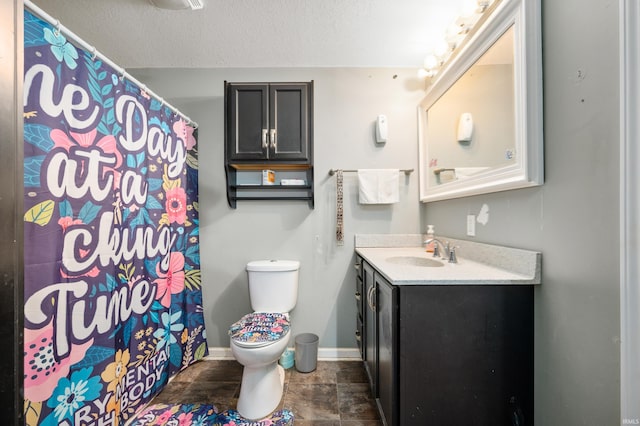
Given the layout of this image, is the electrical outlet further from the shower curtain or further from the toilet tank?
the shower curtain

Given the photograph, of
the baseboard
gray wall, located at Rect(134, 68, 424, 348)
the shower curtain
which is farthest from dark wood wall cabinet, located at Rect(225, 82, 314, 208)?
the baseboard

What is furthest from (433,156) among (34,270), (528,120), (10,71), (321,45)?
(34,270)

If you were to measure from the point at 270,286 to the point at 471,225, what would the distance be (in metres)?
1.32

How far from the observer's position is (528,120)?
96 centimetres

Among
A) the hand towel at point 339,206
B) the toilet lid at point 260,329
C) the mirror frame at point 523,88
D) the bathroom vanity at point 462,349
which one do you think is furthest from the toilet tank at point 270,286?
the mirror frame at point 523,88

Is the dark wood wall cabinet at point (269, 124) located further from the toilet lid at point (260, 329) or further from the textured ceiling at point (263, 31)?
the toilet lid at point (260, 329)

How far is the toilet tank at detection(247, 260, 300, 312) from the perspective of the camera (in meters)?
1.75

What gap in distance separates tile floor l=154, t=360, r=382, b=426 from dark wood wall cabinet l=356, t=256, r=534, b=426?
0.55 metres

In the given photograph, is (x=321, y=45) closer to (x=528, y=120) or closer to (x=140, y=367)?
(x=528, y=120)

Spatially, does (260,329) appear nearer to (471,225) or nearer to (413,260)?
(413,260)

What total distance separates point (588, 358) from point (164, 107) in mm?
2262

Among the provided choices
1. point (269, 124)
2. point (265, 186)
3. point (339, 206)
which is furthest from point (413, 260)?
point (269, 124)

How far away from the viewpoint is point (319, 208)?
1.96 metres

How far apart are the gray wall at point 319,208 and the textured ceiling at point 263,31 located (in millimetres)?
127
